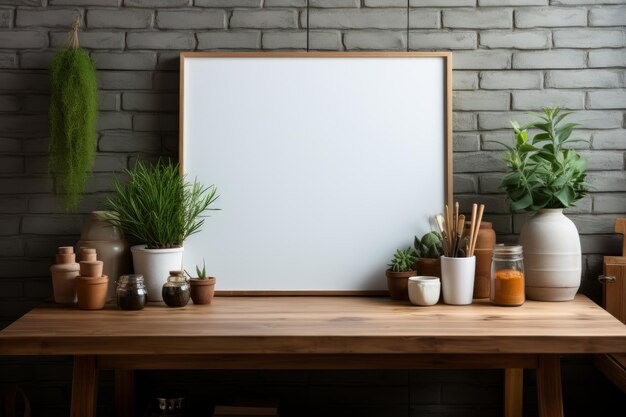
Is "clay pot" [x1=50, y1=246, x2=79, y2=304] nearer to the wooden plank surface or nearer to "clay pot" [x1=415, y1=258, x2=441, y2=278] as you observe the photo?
the wooden plank surface

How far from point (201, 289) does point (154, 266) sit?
0.17m

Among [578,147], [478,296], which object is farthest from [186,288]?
[578,147]

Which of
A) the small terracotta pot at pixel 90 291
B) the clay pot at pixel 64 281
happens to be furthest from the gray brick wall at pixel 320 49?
the small terracotta pot at pixel 90 291

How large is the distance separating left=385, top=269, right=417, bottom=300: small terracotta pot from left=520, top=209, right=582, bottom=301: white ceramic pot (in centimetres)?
40

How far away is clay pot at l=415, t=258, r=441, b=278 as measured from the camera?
2.29 meters

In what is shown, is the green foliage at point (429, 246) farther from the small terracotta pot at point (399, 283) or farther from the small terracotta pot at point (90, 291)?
the small terracotta pot at point (90, 291)

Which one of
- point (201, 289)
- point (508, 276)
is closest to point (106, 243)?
point (201, 289)

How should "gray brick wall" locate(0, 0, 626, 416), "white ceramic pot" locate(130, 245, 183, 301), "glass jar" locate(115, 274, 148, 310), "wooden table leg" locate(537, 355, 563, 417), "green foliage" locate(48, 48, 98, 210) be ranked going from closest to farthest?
"wooden table leg" locate(537, 355, 563, 417), "glass jar" locate(115, 274, 148, 310), "white ceramic pot" locate(130, 245, 183, 301), "green foliage" locate(48, 48, 98, 210), "gray brick wall" locate(0, 0, 626, 416)

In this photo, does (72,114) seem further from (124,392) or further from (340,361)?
(340,361)

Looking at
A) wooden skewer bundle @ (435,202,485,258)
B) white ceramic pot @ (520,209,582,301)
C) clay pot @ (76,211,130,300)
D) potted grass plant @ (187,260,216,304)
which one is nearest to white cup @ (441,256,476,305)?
wooden skewer bundle @ (435,202,485,258)

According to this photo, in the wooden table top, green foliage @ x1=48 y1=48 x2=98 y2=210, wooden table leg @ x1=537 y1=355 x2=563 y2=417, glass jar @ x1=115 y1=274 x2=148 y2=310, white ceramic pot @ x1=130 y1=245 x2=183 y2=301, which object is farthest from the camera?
green foliage @ x1=48 y1=48 x2=98 y2=210

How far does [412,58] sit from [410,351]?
110 cm

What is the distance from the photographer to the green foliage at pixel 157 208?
2266 mm

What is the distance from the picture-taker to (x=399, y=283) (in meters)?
2.31
